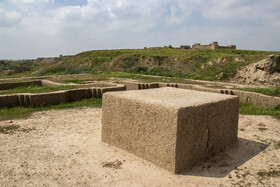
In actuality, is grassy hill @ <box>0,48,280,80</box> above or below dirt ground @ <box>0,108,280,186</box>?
above

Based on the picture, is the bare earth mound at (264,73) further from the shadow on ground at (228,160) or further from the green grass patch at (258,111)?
the shadow on ground at (228,160)

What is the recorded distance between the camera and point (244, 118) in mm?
7258

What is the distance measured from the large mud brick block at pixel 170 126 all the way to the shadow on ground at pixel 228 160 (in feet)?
0.44

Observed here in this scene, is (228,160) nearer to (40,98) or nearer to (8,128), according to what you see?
(8,128)

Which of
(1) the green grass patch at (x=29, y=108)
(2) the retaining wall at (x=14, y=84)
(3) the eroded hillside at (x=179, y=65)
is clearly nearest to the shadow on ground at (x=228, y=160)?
(1) the green grass patch at (x=29, y=108)

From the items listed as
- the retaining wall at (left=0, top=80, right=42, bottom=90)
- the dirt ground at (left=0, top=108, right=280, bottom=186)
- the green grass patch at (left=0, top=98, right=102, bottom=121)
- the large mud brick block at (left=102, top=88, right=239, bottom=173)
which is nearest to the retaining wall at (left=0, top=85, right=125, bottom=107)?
the green grass patch at (left=0, top=98, right=102, bottom=121)

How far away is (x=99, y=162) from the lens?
4176 mm

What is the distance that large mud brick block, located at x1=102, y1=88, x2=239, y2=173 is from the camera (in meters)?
3.81

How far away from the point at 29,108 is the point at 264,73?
1493 cm

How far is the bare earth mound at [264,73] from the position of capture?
16.0 metres

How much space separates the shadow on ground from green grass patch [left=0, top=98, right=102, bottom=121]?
16.5 ft

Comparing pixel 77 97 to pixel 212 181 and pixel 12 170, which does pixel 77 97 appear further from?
pixel 212 181

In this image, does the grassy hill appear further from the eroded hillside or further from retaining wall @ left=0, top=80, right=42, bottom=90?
retaining wall @ left=0, top=80, right=42, bottom=90

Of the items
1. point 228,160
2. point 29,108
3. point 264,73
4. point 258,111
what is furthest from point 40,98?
point 264,73
